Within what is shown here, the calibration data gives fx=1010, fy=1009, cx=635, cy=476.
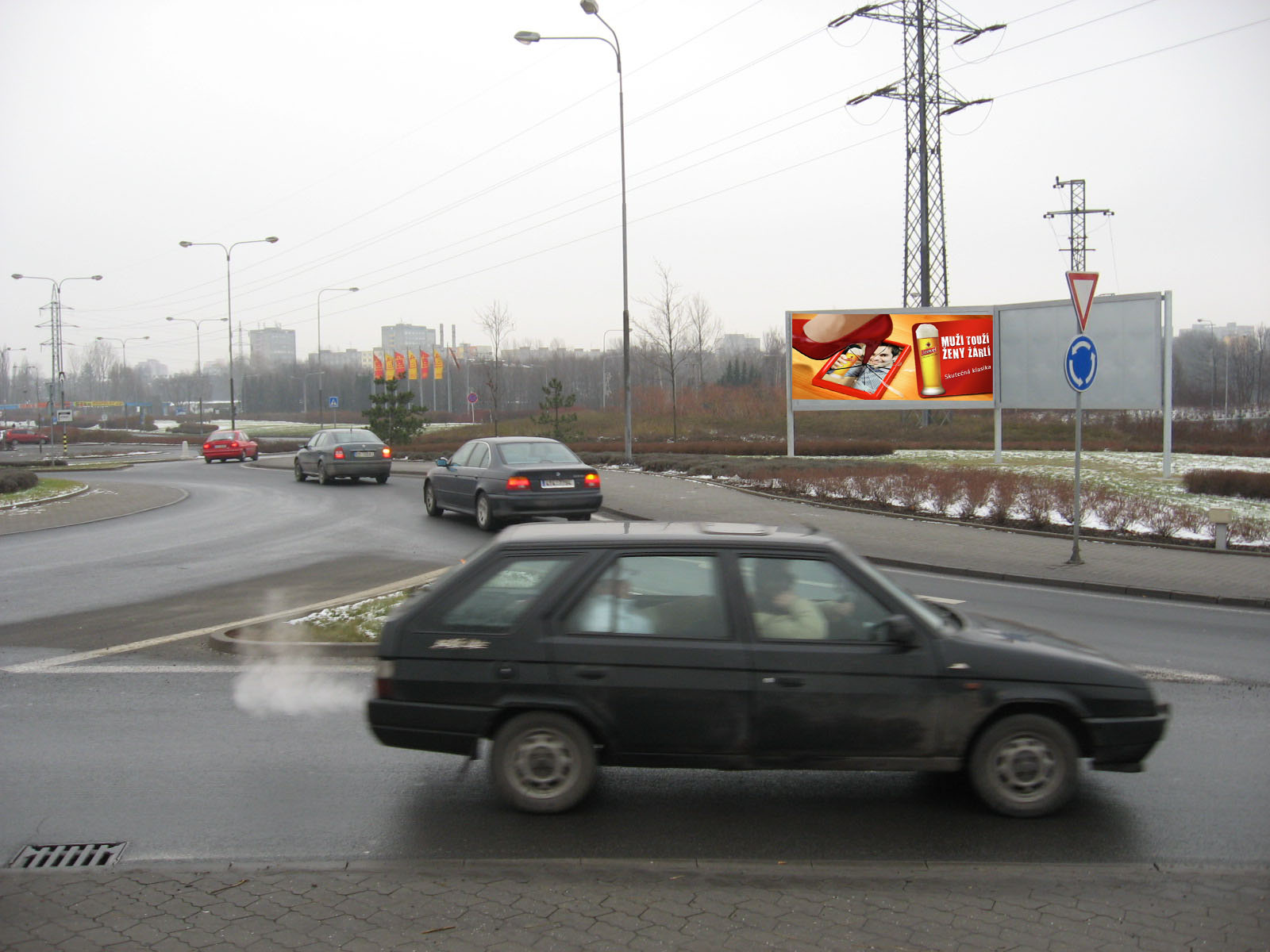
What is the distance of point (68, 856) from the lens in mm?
4605

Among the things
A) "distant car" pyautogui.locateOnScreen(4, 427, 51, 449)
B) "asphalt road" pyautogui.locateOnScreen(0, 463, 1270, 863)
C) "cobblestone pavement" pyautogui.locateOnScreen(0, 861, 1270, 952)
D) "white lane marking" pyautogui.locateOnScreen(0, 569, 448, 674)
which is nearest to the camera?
"cobblestone pavement" pyautogui.locateOnScreen(0, 861, 1270, 952)

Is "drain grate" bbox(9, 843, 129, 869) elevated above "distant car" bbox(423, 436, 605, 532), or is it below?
below

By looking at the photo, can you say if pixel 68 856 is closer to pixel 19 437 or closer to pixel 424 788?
pixel 424 788

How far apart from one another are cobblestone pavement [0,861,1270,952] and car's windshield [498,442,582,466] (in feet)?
41.2

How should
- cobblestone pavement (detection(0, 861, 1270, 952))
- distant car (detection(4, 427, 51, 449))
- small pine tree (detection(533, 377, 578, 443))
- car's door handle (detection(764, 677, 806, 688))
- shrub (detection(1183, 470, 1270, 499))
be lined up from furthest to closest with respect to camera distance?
distant car (detection(4, 427, 51, 449)), small pine tree (detection(533, 377, 578, 443)), shrub (detection(1183, 470, 1270, 499)), car's door handle (detection(764, 677, 806, 688)), cobblestone pavement (detection(0, 861, 1270, 952))

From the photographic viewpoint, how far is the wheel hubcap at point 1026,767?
195 inches

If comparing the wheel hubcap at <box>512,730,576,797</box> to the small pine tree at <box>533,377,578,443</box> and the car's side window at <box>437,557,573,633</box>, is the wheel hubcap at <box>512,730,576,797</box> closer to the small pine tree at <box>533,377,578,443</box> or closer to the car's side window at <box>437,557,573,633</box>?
the car's side window at <box>437,557,573,633</box>

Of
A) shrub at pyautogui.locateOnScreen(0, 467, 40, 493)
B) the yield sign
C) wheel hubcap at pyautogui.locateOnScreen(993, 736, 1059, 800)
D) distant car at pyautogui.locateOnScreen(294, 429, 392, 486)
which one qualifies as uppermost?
the yield sign

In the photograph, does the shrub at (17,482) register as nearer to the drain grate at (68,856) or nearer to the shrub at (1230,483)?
the drain grate at (68,856)

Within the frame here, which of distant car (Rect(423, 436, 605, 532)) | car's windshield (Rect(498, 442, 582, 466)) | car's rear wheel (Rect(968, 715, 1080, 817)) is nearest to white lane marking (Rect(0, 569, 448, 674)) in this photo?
distant car (Rect(423, 436, 605, 532))

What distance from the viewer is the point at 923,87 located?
37281mm

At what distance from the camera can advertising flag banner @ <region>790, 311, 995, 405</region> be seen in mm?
31234

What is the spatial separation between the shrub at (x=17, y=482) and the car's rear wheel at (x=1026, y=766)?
84.3 feet

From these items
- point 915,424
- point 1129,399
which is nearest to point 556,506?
point 1129,399
